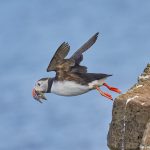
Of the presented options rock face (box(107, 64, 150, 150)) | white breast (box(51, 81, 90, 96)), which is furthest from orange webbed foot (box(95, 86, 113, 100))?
rock face (box(107, 64, 150, 150))

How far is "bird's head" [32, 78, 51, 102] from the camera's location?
1493 centimetres

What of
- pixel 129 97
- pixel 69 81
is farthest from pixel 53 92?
pixel 129 97

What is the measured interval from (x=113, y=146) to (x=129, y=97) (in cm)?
88

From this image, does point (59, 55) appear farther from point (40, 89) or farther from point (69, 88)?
point (40, 89)

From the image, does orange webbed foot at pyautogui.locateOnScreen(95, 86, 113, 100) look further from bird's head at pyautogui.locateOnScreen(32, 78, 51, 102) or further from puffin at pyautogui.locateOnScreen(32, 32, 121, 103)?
bird's head at pyautogui.locateOnScreen(32, 78, 51, 102)

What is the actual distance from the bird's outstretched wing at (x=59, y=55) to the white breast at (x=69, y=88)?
446 millimetres

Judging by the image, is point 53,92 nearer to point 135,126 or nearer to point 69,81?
point 69,81

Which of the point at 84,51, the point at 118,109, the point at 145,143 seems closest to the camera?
the point at 145,143

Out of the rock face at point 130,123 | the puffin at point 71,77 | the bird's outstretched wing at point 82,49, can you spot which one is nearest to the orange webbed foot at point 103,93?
the puffin at point 71,77

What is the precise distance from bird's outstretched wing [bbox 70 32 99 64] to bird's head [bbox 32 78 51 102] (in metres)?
1.01

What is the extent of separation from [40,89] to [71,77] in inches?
53.4

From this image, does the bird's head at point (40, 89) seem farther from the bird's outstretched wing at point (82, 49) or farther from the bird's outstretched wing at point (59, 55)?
the bird's outstretched wing at point (82, 49)

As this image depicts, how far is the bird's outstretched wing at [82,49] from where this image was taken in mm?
14344

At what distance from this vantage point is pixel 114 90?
13.7 m
